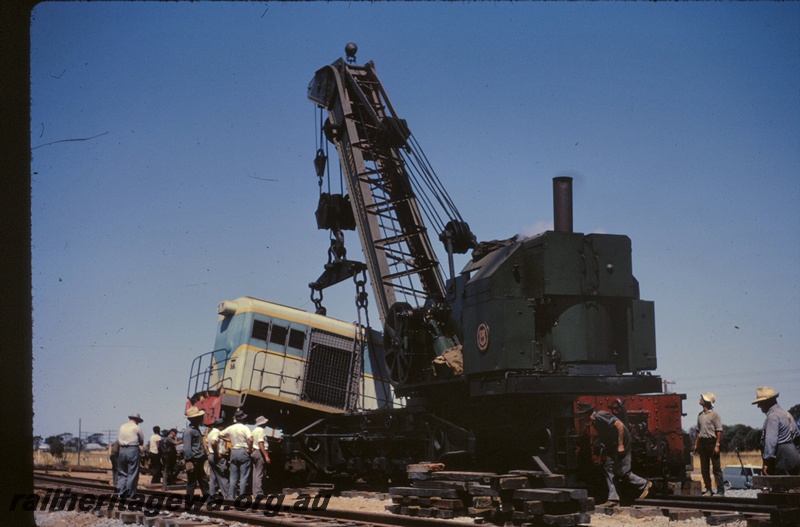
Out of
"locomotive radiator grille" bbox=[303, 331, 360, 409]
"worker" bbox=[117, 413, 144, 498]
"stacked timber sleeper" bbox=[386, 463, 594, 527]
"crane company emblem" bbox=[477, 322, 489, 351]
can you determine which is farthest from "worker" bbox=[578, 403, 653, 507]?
"locomotive radiator grille" bbox=[303, 331, 360, 409]

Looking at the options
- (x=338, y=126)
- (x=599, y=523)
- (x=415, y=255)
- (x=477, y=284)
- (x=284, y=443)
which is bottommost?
(x=599, y=523)

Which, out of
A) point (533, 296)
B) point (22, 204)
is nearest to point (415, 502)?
point (533, 296)

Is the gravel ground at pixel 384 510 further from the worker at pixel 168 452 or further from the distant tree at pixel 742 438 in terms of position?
the distant tree at pixel 742 438

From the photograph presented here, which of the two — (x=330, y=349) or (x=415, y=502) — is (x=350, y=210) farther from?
(x=415, y=502)

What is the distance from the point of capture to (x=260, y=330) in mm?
18641

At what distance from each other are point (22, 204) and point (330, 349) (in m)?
15.5

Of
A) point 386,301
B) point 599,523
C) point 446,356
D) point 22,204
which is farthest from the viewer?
point 386,301

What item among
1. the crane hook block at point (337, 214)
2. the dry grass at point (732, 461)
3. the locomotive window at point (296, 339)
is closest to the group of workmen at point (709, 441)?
the crane hook block at point (337, 214)

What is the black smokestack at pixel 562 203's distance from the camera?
12664 mm

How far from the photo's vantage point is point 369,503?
1366 centimetres

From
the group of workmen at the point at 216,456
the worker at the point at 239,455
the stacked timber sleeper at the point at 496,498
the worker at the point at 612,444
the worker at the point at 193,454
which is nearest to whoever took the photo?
the stacked timber sleeper at the point at 496,498

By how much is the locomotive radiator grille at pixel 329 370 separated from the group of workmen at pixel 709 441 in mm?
8141

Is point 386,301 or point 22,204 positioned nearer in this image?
point 22,204

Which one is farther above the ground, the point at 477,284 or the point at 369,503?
the point at 477,284
